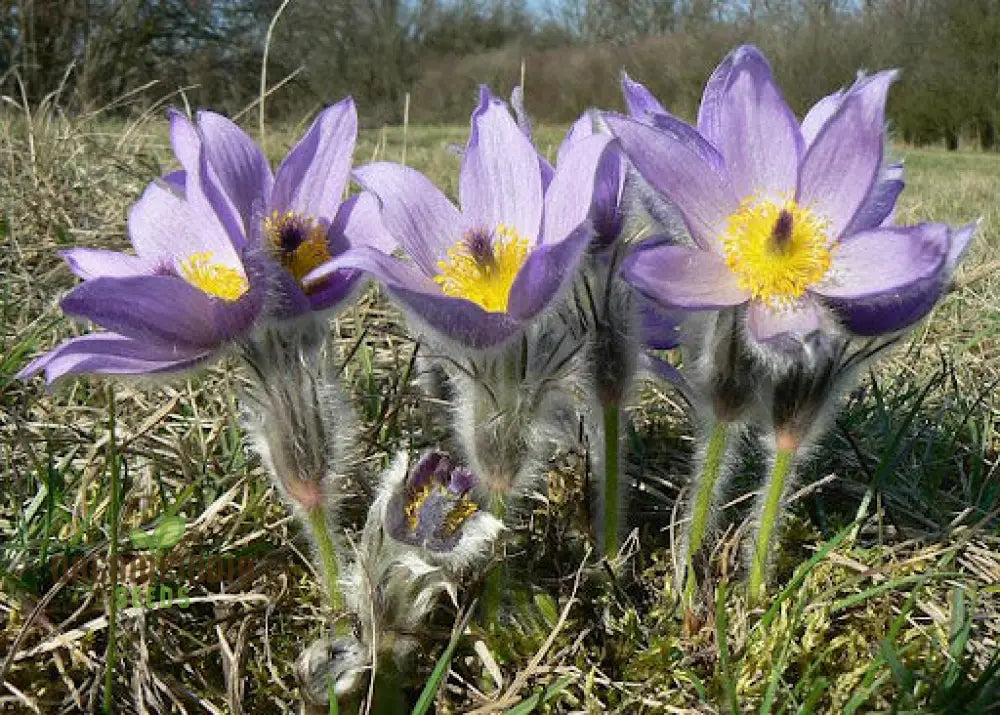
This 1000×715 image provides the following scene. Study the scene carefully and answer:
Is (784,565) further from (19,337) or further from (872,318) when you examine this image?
(19,337)

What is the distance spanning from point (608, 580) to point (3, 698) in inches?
29.7

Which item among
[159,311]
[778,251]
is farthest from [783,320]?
[159,311]

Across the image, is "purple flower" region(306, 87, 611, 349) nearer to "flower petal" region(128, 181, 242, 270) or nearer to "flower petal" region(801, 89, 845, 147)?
"flower petal" region(128, 181, 242, 270)

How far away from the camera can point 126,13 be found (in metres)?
10.5

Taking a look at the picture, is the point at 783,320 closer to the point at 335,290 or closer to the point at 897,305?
the point at 897,305

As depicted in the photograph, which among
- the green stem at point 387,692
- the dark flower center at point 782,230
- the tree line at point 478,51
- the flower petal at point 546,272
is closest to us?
the flower petal at point 546,272

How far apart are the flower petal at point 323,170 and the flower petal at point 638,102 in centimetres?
32

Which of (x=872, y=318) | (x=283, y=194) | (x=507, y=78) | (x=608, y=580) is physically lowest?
(x=507, y=78)

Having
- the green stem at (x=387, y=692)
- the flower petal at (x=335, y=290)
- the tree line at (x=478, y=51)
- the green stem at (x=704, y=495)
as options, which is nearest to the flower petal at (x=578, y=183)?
the flower petal at (x=335, y=290)

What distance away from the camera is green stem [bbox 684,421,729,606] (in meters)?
1.20

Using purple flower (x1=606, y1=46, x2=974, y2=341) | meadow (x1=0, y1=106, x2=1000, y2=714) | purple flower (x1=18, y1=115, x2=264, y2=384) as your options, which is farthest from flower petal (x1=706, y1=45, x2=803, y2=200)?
purple flower (x1=18, y1=115, x2=264, y2=384)

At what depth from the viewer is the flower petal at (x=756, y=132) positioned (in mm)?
1069

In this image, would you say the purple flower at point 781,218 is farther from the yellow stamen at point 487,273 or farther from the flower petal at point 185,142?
the flower petal at point 185,142

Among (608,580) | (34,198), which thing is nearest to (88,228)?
(34,198)
